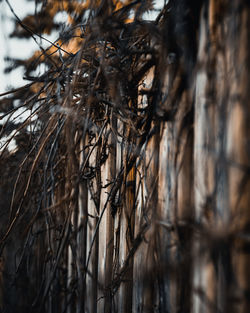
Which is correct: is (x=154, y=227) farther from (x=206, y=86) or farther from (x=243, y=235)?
(x=206, y=86)

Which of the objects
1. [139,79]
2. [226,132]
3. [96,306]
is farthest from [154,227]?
[96,306]

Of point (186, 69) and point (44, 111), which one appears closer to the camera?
point (186, 69)

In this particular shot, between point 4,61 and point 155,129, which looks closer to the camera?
point 155,129

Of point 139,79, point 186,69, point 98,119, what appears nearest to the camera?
point 186,69

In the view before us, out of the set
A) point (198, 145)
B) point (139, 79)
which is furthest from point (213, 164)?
point (139, 79)

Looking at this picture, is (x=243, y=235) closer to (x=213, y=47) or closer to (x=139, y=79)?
(x=213, y=47)

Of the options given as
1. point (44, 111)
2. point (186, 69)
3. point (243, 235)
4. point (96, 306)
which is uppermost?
point (44, 111)

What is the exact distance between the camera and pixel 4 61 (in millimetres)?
1408

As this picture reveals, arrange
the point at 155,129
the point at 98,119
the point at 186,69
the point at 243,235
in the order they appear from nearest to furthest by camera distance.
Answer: the point at 243,235
the point at 186,69
the point at 155,129
the point at 98,119

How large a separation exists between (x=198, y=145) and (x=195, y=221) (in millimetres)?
243

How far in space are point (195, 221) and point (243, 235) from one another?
20 centimetres

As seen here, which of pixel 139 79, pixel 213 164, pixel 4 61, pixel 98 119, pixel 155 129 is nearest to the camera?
pixel 213 164

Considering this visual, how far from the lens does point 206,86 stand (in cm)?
79

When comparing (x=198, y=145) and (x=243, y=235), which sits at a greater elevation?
(x=198, y=145)
